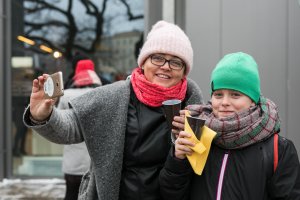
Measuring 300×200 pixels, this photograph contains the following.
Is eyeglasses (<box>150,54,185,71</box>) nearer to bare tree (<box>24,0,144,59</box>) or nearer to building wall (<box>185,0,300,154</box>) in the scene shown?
building wall (<box>185,0,300,154</box>)

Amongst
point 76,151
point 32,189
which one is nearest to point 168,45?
point 76,151

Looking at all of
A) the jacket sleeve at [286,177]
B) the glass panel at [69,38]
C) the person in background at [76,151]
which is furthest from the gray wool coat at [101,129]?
the glass panel at [69,38]

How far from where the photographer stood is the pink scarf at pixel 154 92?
220 centimetres

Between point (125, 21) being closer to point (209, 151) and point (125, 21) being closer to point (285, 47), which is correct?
A: point (285, 47)

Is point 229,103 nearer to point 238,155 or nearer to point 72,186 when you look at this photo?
point 238,155

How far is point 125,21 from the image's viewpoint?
8.26 m

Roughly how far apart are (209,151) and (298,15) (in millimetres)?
2860

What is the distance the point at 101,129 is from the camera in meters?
2.22

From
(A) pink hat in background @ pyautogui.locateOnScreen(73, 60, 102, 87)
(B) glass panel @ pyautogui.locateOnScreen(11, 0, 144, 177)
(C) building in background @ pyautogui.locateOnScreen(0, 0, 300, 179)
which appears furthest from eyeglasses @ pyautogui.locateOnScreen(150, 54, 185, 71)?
(B) glass panel @ pyautogui.locateOnScreen(11, 0, 144, 177)

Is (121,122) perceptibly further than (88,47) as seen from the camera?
No

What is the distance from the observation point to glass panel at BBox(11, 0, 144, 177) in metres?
8.23

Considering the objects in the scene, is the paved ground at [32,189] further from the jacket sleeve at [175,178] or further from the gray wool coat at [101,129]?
the jacket sleeve at [175,178]

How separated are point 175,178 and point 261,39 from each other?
113 inches

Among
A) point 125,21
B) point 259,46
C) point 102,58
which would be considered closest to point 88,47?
point 102,58
